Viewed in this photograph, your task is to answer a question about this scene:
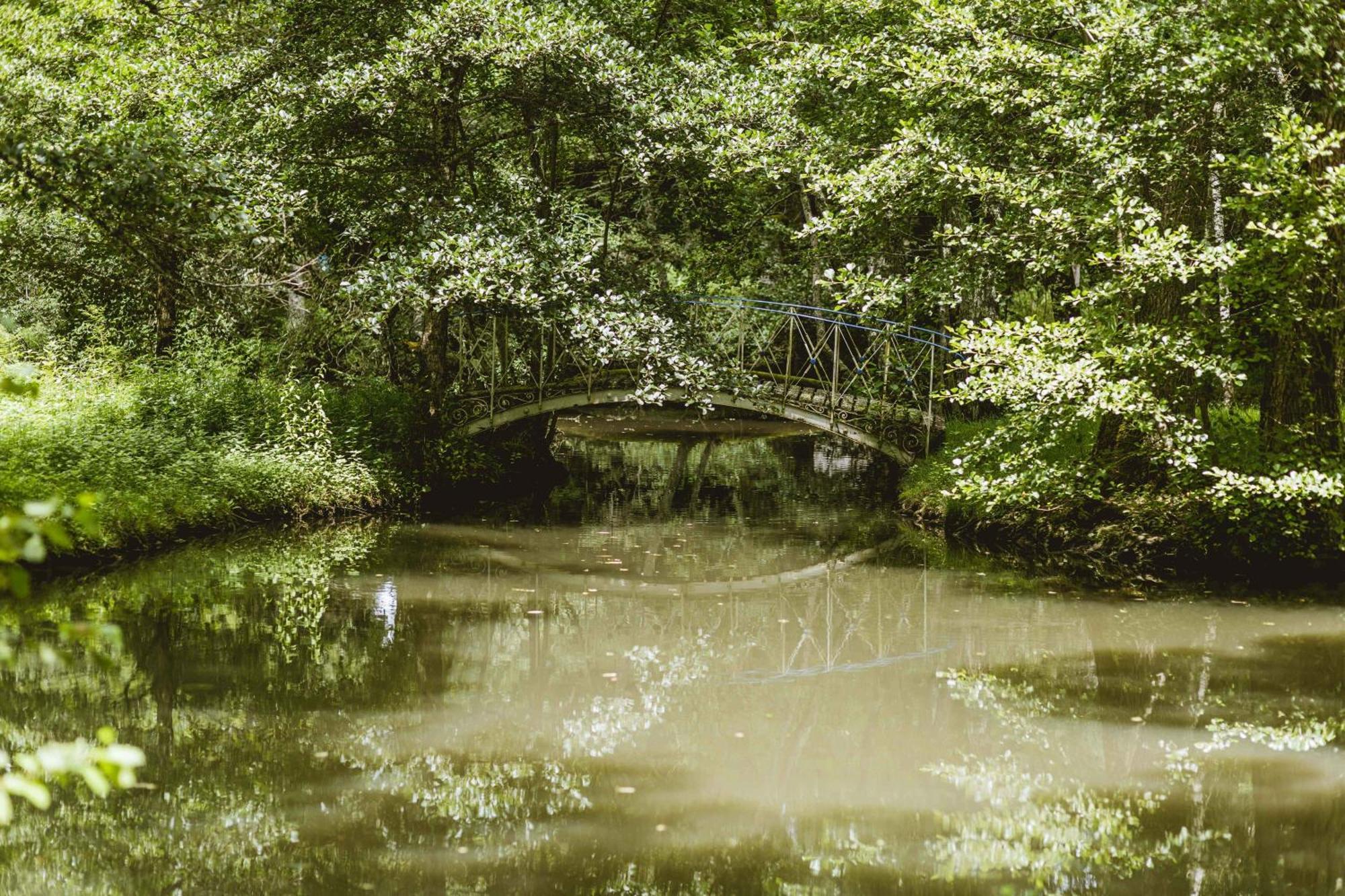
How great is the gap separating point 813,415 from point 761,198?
4.18 meters

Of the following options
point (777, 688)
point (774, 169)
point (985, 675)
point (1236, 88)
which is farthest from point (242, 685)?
point (1236, 88)

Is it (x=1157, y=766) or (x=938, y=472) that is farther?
(x=938, y=472)

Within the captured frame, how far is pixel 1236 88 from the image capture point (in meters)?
9.68

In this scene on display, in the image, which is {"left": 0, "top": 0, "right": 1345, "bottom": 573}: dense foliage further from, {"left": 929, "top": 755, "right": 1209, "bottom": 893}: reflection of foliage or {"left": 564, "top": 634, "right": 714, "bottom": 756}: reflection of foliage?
{"left": 929, "top": 755, "right": 1209, "bottom": 893}: reflection of foliage

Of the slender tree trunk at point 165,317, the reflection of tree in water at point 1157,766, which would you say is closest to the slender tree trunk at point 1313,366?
the reflection of tree in water at point 1157,766

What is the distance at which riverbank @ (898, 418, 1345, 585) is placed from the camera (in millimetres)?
9836

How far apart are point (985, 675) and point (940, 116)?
6609mm

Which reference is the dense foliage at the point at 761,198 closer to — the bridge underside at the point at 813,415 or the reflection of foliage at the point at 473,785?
the bridge underside at the point at 813,415

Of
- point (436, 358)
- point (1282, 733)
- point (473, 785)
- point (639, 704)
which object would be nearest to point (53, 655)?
point (473, 785)

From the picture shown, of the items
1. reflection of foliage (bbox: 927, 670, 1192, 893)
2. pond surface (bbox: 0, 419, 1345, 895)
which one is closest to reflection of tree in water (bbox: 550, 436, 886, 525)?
pond surface (bbox: 0, 419, 1345, 895)

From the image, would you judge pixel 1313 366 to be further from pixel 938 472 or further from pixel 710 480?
pixel 710 480

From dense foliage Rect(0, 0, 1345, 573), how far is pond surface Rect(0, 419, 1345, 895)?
66.9 inches

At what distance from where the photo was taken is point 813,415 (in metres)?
15.1

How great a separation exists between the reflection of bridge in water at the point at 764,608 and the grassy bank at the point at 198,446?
2.37 metres
